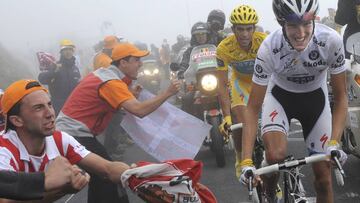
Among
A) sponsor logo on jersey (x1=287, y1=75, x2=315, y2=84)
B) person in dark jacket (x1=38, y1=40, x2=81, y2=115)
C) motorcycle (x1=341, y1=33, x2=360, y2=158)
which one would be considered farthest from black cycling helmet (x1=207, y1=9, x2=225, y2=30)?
sponsor logo on jersey (x1=287, y1=75, x2=315, y2=84)

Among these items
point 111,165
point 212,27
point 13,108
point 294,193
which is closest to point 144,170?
point 111,165

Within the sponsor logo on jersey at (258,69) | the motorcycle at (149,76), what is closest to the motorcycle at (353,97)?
the sponsor logo on jersey at (258,69)

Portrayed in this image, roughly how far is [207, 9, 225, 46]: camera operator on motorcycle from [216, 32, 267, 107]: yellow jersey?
2.70 meters

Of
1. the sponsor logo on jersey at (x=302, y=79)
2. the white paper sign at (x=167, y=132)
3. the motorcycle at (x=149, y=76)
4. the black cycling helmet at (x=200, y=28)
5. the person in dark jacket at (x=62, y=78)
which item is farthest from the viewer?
the motorcycle at (x=149, y=76)

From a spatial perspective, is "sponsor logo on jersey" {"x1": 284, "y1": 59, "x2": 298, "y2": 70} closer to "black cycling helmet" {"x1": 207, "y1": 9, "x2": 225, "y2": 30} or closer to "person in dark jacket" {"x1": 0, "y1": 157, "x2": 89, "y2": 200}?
"person in dark jacket" {"x1": 0, "y1": 157, "x2": 89, "y2": 200}

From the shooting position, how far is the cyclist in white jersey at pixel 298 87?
10.8 feet

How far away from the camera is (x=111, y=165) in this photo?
123 inches

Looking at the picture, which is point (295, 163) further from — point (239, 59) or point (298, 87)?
point (239, 59)

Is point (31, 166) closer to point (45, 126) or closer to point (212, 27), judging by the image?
point (45, 126)

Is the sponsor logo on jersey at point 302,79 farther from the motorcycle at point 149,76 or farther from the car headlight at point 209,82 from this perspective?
the motorcycle at point 149,76

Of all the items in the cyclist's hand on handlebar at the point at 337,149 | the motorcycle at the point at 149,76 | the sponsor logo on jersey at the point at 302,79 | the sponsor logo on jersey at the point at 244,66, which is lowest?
the motorcycle at the point at 149,76

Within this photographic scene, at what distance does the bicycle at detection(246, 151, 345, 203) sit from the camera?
286cm

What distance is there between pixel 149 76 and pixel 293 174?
1399cm

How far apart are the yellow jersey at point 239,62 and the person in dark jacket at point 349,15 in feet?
3.05
